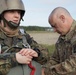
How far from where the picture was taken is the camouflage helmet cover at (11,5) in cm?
455

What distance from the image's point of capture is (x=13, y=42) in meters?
4.41

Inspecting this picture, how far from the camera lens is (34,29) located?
245 ft

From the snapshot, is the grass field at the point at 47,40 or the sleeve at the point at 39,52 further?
the grass field at the point at 47,40

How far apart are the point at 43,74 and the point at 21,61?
0.69 meters

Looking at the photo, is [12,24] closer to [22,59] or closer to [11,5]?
[11,5]

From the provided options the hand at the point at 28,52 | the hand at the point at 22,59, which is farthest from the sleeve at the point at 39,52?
the hand at the point at 22,59

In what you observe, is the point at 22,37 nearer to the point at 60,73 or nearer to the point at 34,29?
the point at 60,73

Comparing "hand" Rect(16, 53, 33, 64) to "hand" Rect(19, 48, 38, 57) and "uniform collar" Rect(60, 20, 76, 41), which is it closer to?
"hand" Rect(19, 48, 38, 57)

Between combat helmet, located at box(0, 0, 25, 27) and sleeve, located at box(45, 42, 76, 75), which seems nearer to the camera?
sleeve, located at box(45, 42, 76, 75)

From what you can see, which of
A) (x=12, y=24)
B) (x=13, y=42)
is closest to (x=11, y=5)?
(x=12, y=24)

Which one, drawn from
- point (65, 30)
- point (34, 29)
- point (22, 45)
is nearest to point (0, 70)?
point (22, 45)

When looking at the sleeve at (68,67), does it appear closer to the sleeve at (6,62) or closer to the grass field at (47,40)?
the sleeve at (6,62)

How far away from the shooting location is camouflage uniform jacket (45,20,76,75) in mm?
4332

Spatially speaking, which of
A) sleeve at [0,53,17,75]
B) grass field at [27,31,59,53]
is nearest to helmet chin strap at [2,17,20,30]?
sleeve at [0,53,17,75]
